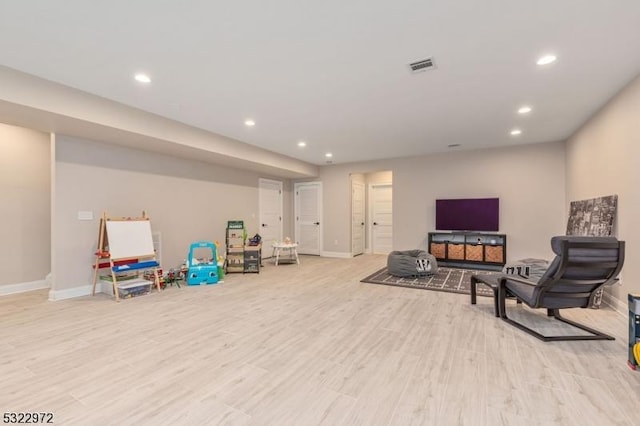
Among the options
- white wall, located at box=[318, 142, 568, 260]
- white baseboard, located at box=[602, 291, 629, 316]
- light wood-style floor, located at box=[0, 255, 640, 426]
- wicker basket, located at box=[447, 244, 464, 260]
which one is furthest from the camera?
wicker basket, located at box=[447, 244, 464, 260]

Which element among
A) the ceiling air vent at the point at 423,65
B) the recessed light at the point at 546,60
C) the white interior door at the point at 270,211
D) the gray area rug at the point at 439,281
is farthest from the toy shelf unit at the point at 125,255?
the recessed light at the point at 546,60

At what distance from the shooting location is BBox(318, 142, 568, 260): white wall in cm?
584

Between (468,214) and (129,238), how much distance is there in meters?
6.58

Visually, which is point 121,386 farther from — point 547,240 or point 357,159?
point 547,240

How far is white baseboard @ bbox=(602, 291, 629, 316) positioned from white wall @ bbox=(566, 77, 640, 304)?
0.03 m

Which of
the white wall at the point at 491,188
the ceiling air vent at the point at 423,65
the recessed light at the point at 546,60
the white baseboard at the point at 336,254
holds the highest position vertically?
the ceiling air vent at the point at 423,65

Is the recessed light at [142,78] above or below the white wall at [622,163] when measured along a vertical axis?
above

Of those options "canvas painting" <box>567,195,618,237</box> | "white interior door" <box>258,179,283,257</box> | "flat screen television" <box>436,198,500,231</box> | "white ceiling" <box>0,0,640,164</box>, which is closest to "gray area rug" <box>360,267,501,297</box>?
"flat screen television" <box>436,198,500,231</box>

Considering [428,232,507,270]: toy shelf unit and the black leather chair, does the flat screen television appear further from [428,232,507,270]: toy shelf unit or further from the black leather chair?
the black leather chair

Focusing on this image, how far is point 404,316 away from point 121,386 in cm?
274

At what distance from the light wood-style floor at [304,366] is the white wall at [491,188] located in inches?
111

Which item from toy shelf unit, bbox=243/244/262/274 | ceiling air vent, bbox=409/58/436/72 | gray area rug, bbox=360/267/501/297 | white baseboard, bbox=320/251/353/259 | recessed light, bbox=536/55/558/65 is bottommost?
gray area rug, bbox=360/267/501/297

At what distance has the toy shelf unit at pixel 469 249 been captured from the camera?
6.01 meters

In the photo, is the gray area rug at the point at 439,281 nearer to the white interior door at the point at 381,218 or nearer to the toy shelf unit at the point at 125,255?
the white interior door at the point at 381,218
